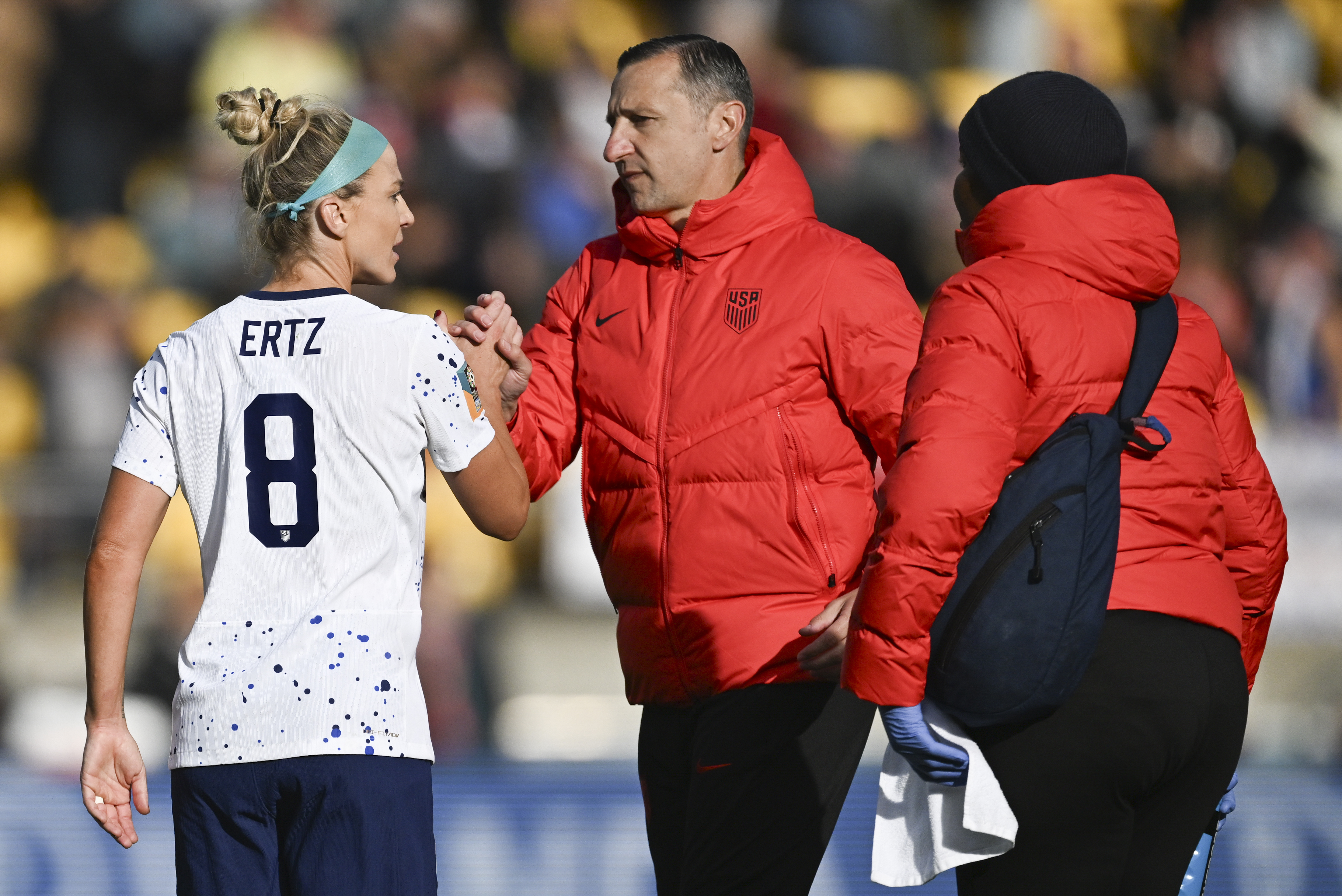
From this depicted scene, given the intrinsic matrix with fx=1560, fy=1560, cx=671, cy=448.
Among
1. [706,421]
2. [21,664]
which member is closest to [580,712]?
[21,664]

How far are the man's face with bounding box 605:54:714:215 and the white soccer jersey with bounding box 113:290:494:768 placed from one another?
0.93 meters

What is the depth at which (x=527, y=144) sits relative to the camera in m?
10.1

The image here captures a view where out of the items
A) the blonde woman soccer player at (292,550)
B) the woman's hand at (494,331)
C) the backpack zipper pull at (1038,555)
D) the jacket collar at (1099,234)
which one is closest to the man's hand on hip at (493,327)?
the woman's hand at (494,331)

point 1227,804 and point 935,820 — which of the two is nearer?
point 935,820

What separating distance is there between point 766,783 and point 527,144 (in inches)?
299

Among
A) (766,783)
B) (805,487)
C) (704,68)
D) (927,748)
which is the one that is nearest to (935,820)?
(927,748)

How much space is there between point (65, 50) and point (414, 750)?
8.63 meters

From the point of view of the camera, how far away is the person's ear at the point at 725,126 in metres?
3.40

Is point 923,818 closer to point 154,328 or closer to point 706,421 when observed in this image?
point 706,421

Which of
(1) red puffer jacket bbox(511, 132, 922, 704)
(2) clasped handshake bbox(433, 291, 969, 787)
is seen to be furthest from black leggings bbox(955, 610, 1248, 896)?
(1) red puffer jacket bbox(511, 132, 922, 704)

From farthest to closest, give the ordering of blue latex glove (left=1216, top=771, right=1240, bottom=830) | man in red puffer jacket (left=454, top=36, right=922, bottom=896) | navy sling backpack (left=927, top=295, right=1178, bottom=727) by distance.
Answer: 1. man in red puffer jacket (left=454, top=36, right=922, bottom=896)
2. blue latex glove (left=1216, top=771, right=1240, bottom=830)
3. navy sling backpack (left=927, top=295, right=1178, bottom=727)

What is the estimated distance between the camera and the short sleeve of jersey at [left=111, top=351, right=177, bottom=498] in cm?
262

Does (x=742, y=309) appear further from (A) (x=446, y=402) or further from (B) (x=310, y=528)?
(B) (x=310, y=528)

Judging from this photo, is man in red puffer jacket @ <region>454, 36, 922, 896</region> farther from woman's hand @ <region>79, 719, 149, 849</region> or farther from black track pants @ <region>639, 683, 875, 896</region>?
woman's hand @ <region>79, 719, 149, 849</region>
